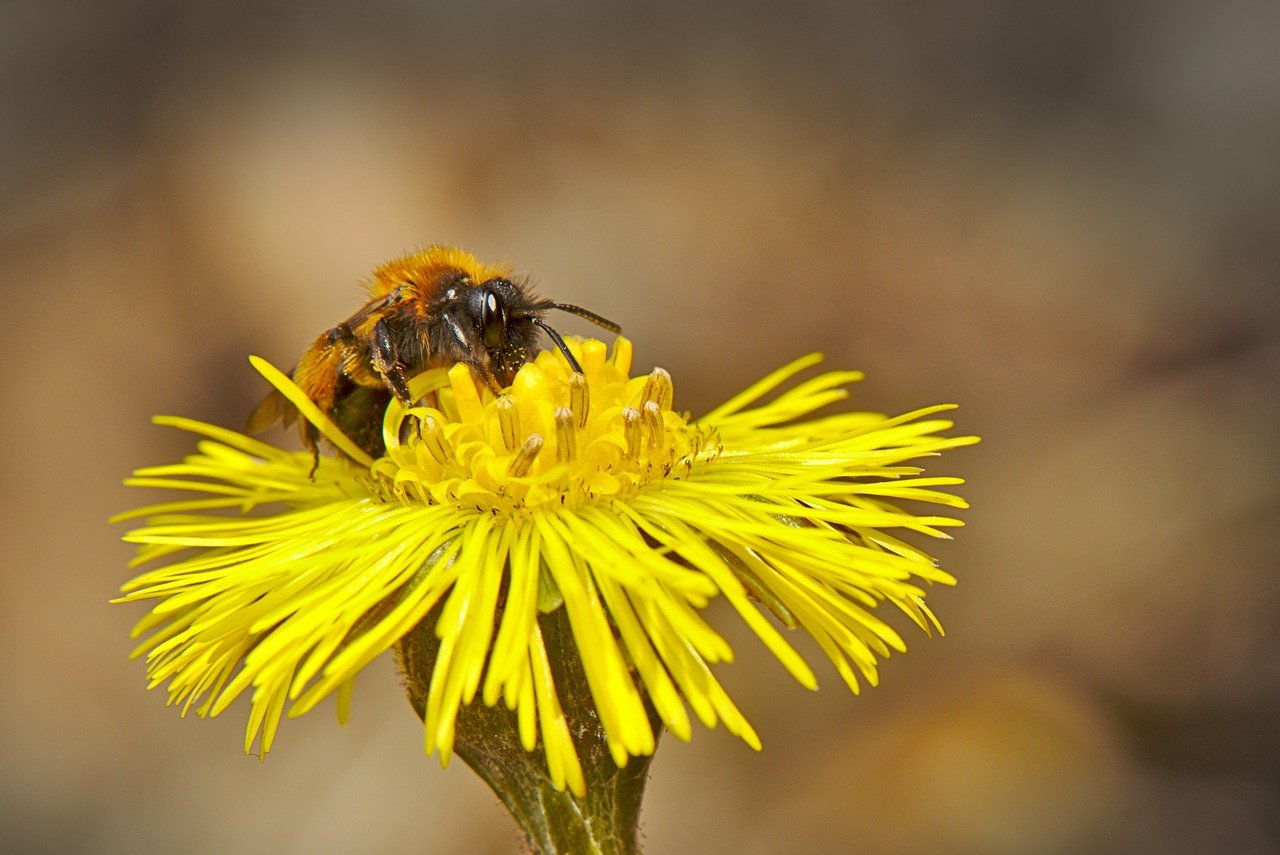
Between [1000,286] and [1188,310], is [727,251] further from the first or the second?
[1188,310]

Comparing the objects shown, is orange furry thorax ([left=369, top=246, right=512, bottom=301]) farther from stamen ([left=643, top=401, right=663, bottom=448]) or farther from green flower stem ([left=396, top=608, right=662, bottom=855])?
green flower stem ([left=396, top=608, right=662, bottom=855])

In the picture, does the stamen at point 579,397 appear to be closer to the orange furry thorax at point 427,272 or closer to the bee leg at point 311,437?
the orange furry thorax at point 427,272

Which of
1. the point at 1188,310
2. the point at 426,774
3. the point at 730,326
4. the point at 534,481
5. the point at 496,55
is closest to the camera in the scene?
the point at 534,481

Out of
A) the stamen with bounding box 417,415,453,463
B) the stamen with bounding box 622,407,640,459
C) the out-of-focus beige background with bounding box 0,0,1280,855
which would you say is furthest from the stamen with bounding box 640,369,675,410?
the out-of-focus beige background with bounding box 0,0,1280,855

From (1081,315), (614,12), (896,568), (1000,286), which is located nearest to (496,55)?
(614,12)

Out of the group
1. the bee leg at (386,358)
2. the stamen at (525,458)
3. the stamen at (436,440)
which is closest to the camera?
the stamen at (525,458)

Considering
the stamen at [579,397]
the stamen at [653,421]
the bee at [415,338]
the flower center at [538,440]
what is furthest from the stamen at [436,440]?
the stamen at [653,421]
